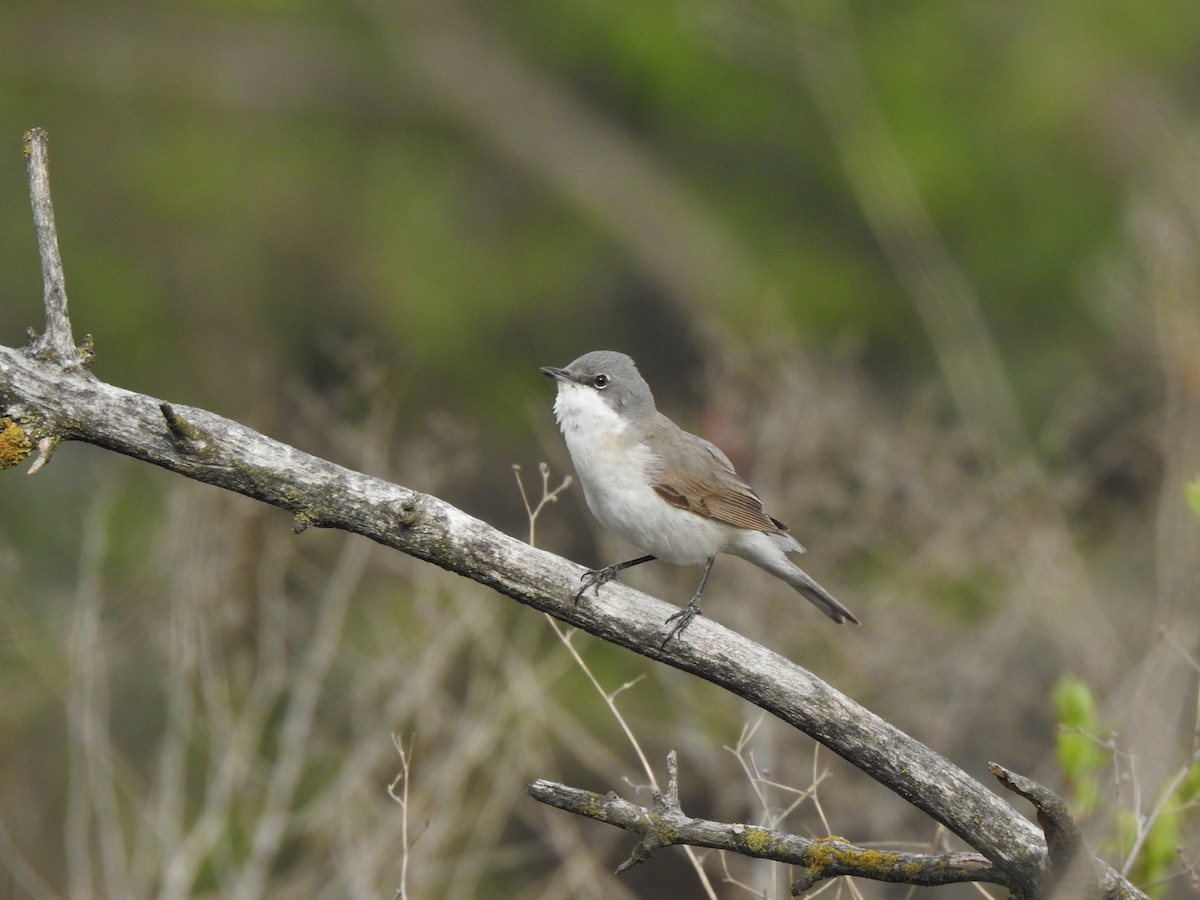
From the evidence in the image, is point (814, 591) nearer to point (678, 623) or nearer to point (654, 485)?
point (654, 485)

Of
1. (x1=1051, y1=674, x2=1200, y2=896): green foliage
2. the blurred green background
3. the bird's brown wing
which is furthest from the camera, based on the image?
the blurred green background

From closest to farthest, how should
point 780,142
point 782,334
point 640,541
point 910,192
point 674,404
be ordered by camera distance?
point 640,541 → point 782,334 → point 674,404 → point 910,192 → point 780,142

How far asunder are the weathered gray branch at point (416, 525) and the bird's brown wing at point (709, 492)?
147cm

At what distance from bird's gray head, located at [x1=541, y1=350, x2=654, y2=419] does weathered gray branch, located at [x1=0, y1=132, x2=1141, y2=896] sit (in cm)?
188

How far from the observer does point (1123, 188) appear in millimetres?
13969

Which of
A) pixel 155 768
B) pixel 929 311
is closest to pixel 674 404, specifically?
pixel 929 311

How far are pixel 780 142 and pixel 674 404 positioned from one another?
6.79m

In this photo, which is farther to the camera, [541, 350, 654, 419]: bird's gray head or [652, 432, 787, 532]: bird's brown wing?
[541, 350, 654, 419]: bird's gray head

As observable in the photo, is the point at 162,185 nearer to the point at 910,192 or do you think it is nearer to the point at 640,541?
the point at 910,192

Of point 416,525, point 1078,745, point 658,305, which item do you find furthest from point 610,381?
point 658,305

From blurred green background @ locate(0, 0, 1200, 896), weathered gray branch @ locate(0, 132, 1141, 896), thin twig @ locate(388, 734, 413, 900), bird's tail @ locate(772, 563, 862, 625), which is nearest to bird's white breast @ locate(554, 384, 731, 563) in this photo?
bird's tail @ locate(772, 563, 862, 625)

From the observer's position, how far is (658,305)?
48.4 ft

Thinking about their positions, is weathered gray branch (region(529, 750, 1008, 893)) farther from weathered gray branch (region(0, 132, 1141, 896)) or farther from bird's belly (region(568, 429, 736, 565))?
bird's belly (region(568, 429, 736, 565))

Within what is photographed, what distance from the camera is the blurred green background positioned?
25.0ft
